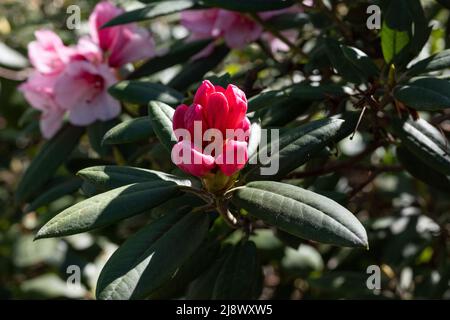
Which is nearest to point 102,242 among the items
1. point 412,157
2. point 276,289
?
point 276,289

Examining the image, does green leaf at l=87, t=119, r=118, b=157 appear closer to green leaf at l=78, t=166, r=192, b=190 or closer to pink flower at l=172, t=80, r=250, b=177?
green leaf at l=78, t=166, r=192, b=190

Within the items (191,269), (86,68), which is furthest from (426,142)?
(86,68)

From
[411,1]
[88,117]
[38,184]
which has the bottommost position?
[38,184]

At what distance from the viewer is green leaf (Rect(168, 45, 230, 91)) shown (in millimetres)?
1831

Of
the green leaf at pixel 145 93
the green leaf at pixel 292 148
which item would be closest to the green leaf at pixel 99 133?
the green leaf at pixel 145 93

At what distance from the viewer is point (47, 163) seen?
1.85 metres

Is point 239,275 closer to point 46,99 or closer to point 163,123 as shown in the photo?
point 163,123

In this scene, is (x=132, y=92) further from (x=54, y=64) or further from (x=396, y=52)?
(x=396, y=52)

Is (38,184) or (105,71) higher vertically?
(105,71)

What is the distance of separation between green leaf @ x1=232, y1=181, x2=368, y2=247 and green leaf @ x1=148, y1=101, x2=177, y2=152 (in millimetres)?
155

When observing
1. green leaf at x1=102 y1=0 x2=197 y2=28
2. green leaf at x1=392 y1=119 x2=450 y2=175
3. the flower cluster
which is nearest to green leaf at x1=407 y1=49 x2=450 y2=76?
green leaf at x1=392 y1=119 x2=450 y2=175

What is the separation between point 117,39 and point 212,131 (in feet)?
2.68

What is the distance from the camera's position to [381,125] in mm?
1558

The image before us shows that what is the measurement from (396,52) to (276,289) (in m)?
1.09
